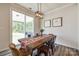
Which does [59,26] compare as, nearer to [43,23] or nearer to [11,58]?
[43,23]

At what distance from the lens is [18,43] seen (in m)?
1.79

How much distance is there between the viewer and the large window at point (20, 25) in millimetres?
1836

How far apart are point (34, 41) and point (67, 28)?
0.81 meters

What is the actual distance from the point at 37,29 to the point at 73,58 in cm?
95

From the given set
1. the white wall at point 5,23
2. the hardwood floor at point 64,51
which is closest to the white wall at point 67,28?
the hardwood floor at point 64,51

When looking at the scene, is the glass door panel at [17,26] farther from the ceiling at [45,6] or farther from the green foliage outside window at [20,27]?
the ceiling at [45,6]

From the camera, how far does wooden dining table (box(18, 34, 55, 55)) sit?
176cm

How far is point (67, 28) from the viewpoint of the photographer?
6.77 ft

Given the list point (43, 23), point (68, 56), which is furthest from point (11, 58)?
point (68, 56)

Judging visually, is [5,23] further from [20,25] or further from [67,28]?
[67,28]

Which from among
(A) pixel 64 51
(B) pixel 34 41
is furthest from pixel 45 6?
(A) pixel 64 51

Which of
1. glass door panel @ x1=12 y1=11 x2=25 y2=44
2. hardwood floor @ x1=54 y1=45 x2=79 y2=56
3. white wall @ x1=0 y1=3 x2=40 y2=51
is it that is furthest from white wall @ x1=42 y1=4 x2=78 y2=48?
white wall @ x1=0 y1=3 x2=40 y2=51

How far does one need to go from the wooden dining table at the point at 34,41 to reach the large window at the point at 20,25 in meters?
0.11

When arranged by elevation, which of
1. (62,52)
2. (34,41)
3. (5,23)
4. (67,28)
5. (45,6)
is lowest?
(62,52)
